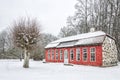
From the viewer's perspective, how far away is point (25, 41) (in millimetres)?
20766

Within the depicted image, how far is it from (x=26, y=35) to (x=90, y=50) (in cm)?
841

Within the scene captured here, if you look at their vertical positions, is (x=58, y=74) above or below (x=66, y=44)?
below

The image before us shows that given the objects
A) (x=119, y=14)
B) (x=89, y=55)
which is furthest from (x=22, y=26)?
(x=119, y=14)

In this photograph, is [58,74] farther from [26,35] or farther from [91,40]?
[91,40]

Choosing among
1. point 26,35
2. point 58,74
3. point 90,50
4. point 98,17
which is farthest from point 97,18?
point 58,74

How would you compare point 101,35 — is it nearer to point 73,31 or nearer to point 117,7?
point 117,7

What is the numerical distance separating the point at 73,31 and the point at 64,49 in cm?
1388

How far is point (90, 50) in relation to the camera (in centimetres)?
2433

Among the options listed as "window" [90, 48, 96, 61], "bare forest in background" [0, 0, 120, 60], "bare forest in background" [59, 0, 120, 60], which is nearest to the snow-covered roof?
"window" [90, 48, 96, 61]

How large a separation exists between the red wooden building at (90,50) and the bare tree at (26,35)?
7.03 metres

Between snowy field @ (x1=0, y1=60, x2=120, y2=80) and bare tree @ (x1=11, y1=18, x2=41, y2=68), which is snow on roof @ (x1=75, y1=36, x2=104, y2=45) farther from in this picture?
bare tree @ (x1=11, y1=18, x2=41, y2=68)

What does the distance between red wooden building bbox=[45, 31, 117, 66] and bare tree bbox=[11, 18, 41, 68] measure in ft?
23.1

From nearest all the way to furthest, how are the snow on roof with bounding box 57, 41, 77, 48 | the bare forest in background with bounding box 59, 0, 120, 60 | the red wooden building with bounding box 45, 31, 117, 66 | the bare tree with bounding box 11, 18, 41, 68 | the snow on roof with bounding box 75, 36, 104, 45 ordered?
the bare tree with bounding box 11, 18, 41, 68
the red wooden building with bounding box 45, 31, 117, 66
the snow on roof with bounding box 75, 36, 104, 45
the snow on roof with bounding box 57, 41, 77, 48
the bare forest in background with bounding box 59, 0, 120, 60

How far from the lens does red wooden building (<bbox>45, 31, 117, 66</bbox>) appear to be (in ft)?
75.8
